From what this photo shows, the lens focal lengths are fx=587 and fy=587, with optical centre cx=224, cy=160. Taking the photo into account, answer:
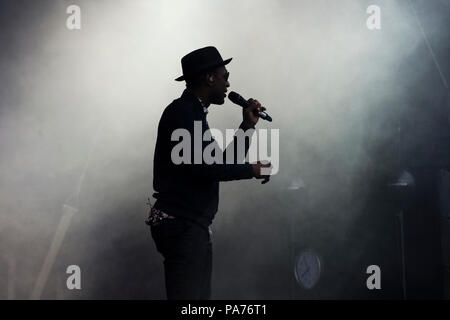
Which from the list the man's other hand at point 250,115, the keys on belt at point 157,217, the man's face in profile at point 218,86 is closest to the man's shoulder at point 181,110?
the man's face in profile at point 218,86

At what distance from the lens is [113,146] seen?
420 centimetres

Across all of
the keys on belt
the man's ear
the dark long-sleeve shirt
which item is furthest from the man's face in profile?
the keys on belt

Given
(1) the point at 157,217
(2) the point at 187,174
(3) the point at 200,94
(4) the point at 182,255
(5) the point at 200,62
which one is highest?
(5) the point at 200,62

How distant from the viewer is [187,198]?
2512mm

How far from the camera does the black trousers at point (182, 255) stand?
2.46m

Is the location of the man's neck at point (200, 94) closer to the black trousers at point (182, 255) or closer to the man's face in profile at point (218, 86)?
the man's face in profile at point (218, 86)

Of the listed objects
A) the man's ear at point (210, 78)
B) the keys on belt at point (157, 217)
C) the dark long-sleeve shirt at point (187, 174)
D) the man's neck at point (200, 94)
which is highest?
the man's ear at point (210, 78)

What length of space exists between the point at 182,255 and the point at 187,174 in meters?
0.34

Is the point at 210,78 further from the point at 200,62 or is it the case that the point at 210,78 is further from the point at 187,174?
the point at 187,174

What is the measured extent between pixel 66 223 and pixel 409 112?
2595 millimetres

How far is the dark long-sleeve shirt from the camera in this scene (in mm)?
2480

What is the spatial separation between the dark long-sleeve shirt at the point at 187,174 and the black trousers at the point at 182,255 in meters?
0.05

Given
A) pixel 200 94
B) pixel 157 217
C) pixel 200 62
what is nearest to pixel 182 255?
pixel 157 217
